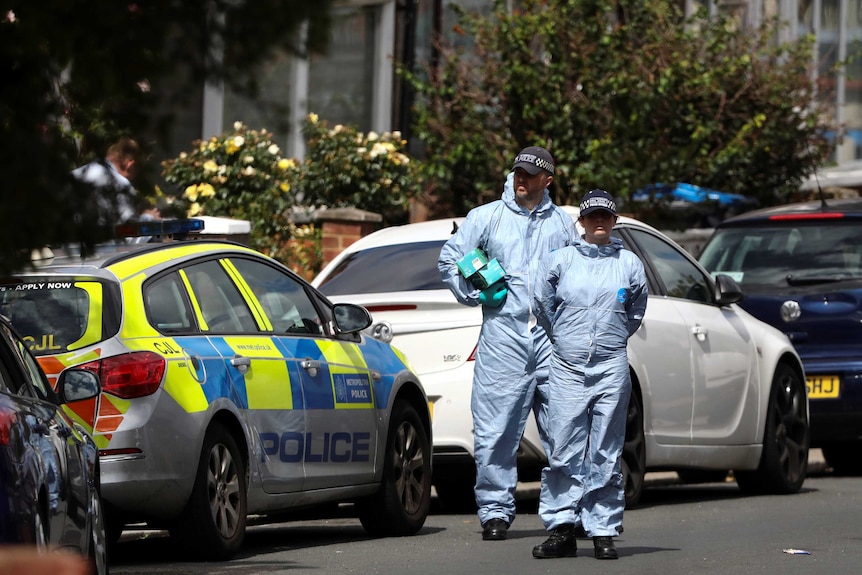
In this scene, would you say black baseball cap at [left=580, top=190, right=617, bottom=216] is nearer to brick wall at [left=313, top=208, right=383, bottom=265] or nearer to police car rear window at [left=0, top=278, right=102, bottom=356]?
police car rear window at [left=0, top=278, right=102, bottom=356]

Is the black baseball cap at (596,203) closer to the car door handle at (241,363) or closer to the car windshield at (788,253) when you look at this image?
the car door handle at (241,363)

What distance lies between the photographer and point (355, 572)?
7914 mm

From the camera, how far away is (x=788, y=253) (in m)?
12.9

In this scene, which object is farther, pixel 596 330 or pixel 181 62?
pixel 596 330

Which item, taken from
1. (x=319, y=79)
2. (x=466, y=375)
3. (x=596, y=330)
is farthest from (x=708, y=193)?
(x=596, y=330)

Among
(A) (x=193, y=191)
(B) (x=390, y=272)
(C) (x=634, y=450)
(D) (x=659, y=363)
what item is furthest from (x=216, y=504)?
(A) (x=193, y=191)

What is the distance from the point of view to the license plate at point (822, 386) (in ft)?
41.3

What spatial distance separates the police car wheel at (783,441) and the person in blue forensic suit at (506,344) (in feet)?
Result: 10.4

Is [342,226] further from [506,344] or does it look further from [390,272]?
[506,344]

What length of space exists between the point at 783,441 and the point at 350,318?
12.9ft

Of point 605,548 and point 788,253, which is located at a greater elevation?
point 788,253

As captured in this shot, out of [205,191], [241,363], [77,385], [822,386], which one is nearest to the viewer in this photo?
[77,385]

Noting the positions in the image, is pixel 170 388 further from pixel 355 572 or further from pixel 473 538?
pixel 473 538

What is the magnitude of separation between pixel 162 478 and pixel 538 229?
8.52ft
